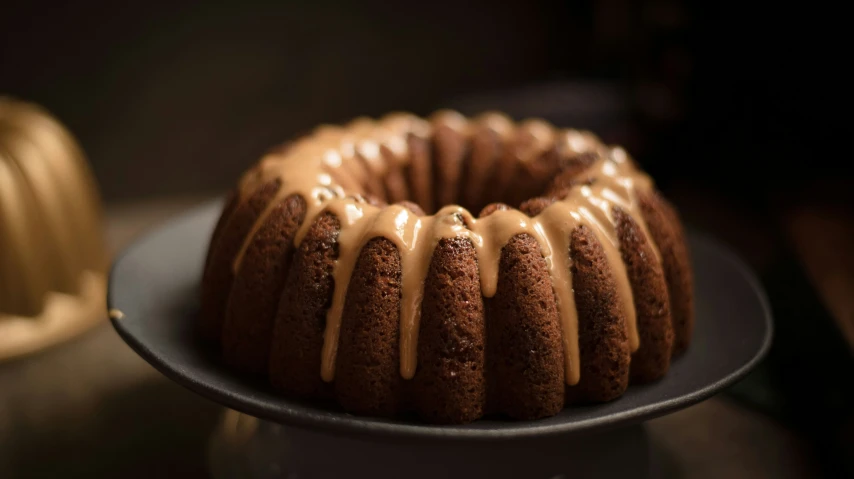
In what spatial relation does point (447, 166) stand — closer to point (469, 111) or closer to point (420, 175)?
point (420, 175)

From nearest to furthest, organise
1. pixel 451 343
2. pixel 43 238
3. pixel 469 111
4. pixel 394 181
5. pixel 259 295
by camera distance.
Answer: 1. pixel 451 343
2. pixel 259 295
3. pixel 394 181
4. pixel 43 238
5. pixel 469 111

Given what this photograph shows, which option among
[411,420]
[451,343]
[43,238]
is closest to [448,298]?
[451,343]

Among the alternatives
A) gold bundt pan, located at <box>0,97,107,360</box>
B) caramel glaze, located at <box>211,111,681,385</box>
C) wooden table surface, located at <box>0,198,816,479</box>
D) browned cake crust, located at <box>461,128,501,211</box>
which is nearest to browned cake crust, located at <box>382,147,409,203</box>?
caramel glaze, located at <box>211,111,681,385</box>

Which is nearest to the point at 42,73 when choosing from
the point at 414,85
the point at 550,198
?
the point at 414,85

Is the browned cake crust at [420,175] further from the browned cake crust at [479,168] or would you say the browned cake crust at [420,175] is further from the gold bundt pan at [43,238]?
the gold bundt pan at [43,238]

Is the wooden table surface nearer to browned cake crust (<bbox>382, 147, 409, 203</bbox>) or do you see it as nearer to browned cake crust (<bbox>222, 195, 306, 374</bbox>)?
browned cake crust (<bbox>222, 195, 306, 374</bbox>)

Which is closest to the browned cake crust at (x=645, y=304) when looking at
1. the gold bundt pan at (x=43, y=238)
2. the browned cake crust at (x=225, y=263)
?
the browned cake crust at (x=225, y=263)
